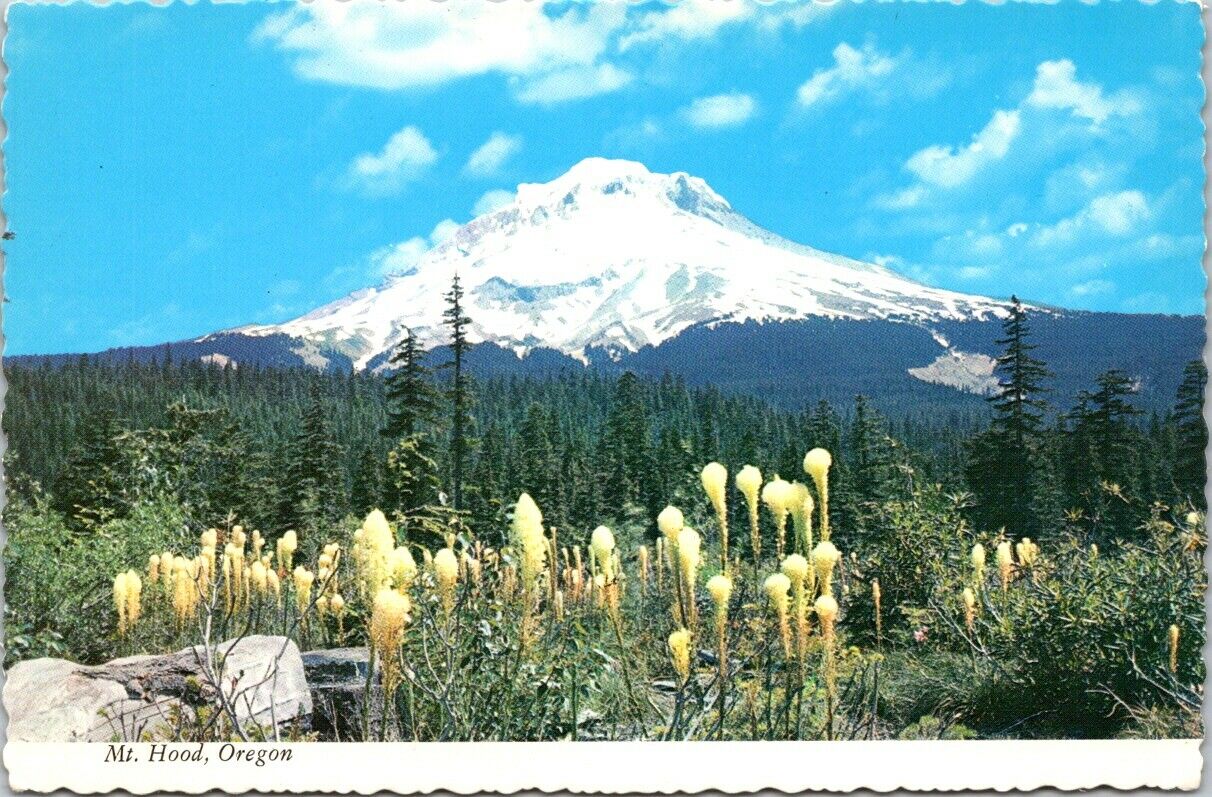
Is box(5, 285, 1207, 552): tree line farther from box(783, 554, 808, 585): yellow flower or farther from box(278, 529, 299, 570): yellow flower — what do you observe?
box(783, 554, 808, 585): yellow flower

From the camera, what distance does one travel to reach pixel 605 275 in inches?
414

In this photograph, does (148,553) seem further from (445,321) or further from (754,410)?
(754,410)

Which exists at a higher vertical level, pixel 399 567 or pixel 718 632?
pixel 399 567

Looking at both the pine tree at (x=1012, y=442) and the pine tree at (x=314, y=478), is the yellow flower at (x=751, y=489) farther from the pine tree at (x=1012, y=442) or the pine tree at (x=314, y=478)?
the pine tree at (x=314, y=478)

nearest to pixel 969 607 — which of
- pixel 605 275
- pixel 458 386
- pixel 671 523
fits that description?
pixel 671 523

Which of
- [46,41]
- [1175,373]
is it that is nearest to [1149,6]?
[1175,373]

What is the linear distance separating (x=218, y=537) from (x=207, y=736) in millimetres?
2532

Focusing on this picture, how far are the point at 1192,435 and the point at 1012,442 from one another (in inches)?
92.2

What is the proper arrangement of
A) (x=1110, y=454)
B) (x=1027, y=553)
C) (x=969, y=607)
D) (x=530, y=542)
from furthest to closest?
(x=1110, y=454), (x=1027, y=553), (x=969, y=607), (x=530, y=542)

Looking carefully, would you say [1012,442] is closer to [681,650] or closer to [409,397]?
[681,650]

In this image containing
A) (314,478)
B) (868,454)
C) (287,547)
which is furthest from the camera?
(868,454)

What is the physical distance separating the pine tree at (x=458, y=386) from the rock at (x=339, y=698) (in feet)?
8.32

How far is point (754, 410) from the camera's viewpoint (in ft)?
142

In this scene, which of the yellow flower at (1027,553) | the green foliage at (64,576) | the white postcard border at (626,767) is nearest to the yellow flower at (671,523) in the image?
the white postcard border at (626,767)
